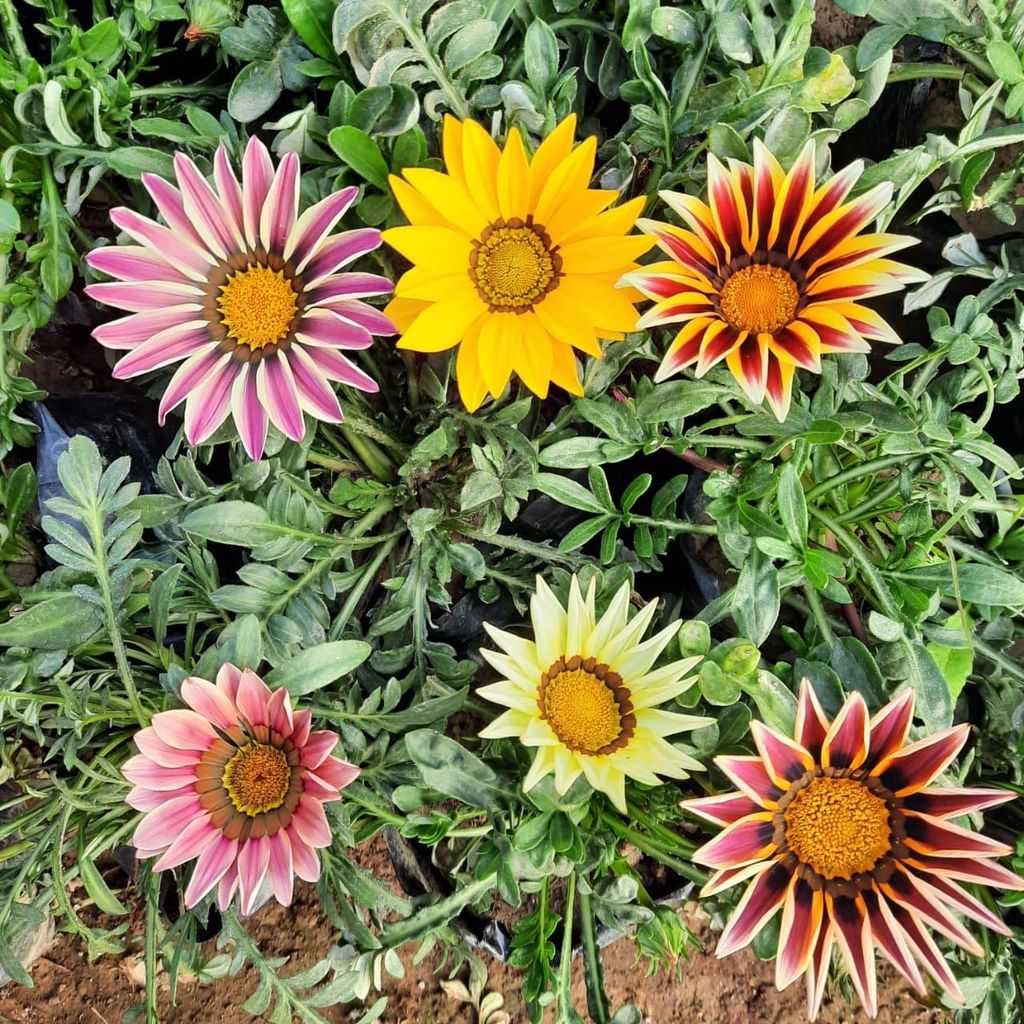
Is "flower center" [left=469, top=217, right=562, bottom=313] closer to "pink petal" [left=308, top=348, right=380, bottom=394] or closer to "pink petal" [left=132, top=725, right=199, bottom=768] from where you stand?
"pink petal" [left=308, top=348, right=380, bottom=394]

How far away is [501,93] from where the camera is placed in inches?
36.1

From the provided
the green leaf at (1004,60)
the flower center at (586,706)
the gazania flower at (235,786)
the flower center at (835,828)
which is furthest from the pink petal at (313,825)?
the green leaf at (1004,60)

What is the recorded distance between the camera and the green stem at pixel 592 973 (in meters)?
0.94

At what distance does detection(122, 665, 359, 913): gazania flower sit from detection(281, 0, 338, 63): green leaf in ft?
2.13

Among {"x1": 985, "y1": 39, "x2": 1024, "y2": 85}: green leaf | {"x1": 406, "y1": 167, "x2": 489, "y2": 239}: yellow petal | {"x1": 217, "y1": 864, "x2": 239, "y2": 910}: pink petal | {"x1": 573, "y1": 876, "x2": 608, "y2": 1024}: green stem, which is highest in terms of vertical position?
{"x1": 985, "y1": 39, "x2": 1024, "y2": 85}: green leaf

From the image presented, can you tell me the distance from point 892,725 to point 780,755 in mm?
104

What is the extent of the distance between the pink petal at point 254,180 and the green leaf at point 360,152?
0.07m

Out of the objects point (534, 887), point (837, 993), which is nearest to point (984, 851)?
point (534, 887)

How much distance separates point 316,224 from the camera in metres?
0.79

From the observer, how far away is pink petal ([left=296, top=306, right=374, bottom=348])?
761 mm

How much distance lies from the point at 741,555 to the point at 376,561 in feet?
1.54

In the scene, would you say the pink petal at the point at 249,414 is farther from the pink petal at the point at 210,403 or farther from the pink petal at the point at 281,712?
the pink petal at the point at 281,712

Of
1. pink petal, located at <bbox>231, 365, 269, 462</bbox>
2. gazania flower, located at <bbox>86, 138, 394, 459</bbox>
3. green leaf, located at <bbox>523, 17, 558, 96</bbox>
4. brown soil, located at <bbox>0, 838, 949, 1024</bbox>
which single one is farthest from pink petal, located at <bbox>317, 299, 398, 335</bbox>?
Answer: brown soil, located at <bbox>0, 838, 949, 1024</bbox>

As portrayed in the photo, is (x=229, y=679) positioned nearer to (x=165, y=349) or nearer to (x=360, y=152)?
(x=165, y=349)
